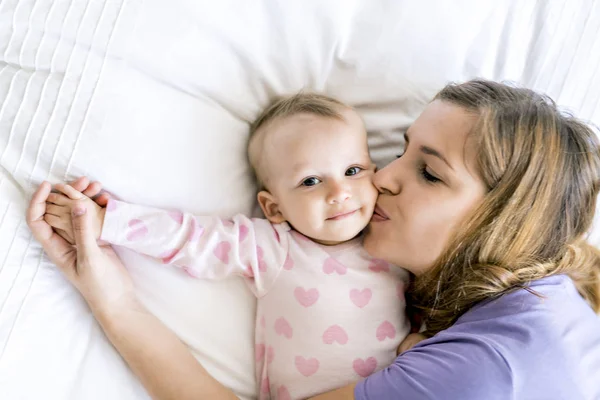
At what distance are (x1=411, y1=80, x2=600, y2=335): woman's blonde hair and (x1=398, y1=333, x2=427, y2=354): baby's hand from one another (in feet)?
0.18

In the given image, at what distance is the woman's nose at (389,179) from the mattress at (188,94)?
191mm

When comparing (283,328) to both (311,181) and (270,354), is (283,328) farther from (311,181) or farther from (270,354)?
(311,181)

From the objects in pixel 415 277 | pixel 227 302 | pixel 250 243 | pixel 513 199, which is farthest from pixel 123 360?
pixel 513 199

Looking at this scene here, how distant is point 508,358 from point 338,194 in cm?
43

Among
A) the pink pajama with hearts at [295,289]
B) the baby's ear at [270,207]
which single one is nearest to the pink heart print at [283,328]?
the pink pajama with hearts at [295,289]

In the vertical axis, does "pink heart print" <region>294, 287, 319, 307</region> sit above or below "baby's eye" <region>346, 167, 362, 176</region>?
below

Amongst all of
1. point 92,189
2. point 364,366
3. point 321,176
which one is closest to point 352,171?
point 321,176

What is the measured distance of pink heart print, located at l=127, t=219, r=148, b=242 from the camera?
1.18 m

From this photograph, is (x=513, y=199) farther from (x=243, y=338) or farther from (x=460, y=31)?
(x=243, y=338)

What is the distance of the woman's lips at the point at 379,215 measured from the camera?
125cm

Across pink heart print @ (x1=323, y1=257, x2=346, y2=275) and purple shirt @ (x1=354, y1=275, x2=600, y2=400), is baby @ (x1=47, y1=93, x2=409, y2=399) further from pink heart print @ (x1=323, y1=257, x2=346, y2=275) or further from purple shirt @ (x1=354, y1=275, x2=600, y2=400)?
purple shirt @ (x1=354, y1=275, x2=600, y2=400)

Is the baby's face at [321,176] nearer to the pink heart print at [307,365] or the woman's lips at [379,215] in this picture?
the woman's lips at [379,215]

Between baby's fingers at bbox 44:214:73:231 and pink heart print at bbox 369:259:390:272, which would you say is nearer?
baby's fingers at bbox 44:214:73:231

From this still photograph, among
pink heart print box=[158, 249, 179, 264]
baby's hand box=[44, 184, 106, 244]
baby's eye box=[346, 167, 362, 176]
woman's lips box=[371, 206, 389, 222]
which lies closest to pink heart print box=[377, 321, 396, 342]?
woman's lips box=[371, 206, 389, 222]
